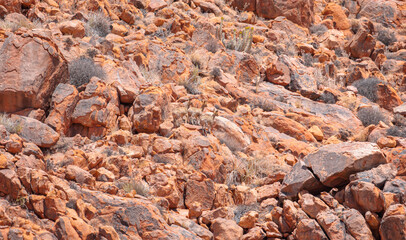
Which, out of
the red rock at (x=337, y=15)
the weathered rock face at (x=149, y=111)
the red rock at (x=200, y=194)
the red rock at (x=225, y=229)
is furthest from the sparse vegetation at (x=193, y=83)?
the red rock at (x=337, y=15)

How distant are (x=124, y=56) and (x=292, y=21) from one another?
9179 mm

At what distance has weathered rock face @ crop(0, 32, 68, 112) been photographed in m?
7.65

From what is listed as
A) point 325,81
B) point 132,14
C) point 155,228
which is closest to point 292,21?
point 325,81

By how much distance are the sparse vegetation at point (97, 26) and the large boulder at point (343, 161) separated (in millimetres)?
7400

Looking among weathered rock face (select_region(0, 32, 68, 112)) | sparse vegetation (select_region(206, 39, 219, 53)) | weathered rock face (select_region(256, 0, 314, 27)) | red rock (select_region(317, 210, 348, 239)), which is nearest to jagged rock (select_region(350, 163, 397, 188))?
red rock (select_region(317, 210, 348, 239))

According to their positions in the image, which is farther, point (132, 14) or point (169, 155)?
point (132, 14)

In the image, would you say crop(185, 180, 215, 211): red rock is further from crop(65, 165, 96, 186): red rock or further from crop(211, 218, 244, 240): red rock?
crop(65, 165, 96, 186): red rock

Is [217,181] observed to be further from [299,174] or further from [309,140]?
[309,140]

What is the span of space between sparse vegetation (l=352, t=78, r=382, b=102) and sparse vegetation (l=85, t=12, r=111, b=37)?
8.09m

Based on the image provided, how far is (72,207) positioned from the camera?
5406 millimetres

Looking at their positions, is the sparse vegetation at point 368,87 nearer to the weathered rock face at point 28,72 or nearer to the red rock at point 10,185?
the weathered rock face at point 28,72

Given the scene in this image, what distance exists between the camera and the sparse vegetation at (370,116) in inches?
464

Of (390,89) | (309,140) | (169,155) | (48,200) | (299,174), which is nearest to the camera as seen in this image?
(48,200)

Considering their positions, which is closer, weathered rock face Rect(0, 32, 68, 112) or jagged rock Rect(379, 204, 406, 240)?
jagged rock Rect(379, 204, 406, 240)
